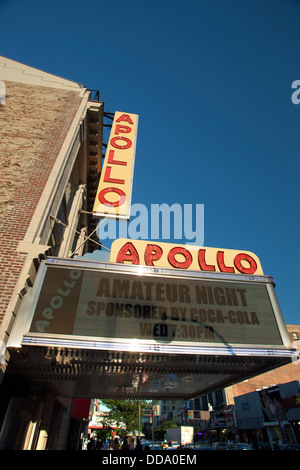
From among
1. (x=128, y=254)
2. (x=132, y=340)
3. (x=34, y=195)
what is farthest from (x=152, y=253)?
(x=34, y=195)

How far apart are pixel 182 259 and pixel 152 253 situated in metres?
0.92

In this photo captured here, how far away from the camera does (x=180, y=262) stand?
25.2 feet

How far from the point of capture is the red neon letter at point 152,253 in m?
7.52

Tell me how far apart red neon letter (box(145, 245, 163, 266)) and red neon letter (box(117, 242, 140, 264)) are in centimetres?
30

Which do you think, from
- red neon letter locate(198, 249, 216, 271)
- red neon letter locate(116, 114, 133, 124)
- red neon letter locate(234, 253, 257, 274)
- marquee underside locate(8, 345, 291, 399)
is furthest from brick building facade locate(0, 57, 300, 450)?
red neon letter locate(234, 253, 257, 274)

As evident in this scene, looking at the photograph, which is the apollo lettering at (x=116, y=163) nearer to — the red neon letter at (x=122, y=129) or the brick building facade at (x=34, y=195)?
the red neon letter at (x=122, y=129)

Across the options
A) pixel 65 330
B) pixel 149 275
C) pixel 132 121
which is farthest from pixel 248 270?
pixel 132 121

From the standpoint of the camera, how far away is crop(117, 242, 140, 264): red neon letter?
24.1 ft

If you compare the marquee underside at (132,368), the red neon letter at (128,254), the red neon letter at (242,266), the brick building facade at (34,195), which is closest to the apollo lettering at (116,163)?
the brick building facade at (34,195)

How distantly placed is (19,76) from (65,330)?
13758 millimetres

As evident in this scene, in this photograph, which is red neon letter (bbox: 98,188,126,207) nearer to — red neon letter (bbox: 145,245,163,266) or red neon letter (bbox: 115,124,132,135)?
red neon letter (bbox: 145,245,163,266)

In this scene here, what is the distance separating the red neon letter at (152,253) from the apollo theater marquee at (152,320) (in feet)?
0.11

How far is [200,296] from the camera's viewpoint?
258 inches

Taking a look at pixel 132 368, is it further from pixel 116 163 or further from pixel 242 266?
pixel 116 163
